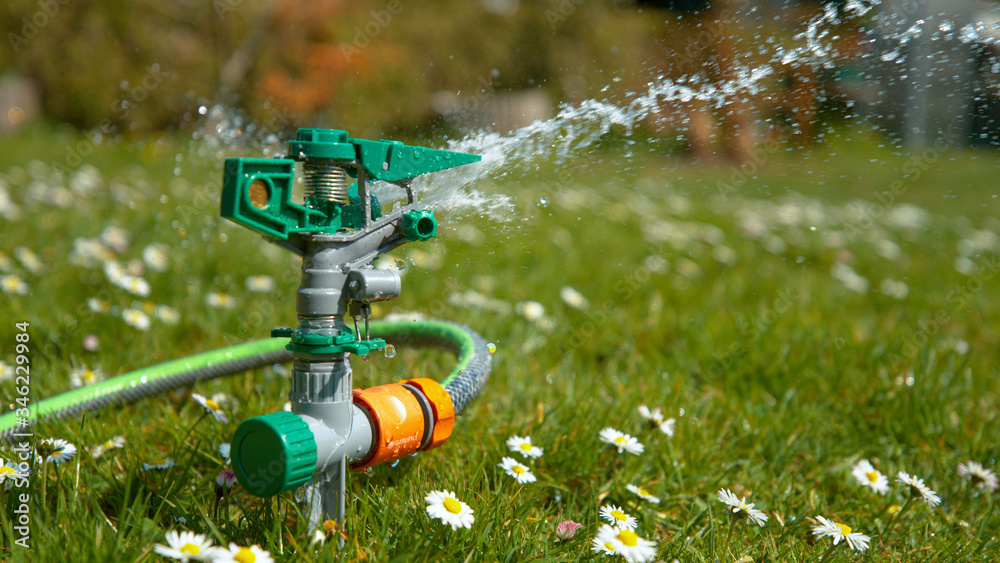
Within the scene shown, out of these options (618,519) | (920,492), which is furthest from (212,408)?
(920,492)

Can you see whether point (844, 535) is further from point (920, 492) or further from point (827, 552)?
point (920, 492)

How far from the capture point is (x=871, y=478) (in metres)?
1.73

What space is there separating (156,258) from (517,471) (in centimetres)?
195

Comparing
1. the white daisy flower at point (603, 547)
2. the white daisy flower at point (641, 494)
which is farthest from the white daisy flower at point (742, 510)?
the white daisy flower at point (603, 547)

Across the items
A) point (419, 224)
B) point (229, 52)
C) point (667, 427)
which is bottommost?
point (667, 427)

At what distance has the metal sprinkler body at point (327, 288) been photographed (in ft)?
3.67

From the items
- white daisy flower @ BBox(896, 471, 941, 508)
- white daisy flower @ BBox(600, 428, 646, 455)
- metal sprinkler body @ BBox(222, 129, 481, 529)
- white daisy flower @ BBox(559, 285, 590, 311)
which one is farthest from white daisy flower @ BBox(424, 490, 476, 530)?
white daisy flower @ BBox(559, 285, 590, 311)

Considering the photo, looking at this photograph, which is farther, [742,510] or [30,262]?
[30,262]

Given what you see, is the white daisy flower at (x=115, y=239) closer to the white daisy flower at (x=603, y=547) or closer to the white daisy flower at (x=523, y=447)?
the white daisy flower at (x=523, y=447)

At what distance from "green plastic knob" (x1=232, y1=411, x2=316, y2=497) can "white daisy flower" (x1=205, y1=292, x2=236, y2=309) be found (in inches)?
60.1

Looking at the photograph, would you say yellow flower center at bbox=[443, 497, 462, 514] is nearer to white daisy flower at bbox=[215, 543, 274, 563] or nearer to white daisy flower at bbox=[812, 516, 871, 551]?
white daisy flower at bbox=[215, 543, 274, 563]

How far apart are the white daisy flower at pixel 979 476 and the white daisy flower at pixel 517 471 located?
1115 mm

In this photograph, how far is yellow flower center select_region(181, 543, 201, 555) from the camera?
1051mm

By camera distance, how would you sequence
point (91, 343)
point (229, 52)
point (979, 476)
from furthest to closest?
point (229, 52) < point (91, 343) < point (979, 476)
